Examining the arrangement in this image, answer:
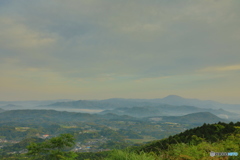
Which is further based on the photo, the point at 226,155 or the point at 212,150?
the point at 212,150

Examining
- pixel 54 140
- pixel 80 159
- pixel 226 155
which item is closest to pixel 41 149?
pixel 54 140

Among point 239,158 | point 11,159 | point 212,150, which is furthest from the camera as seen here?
point 11,159

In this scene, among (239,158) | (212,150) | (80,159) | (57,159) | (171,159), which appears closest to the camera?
(239,158)

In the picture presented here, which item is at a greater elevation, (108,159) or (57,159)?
(108,159)

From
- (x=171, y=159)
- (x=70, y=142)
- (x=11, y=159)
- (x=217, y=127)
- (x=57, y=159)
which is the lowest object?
(x=11, y=159)

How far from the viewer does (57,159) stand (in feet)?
67.0

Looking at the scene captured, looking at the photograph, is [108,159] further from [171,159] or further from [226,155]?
[226,155]

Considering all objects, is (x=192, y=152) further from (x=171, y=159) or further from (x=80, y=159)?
(x=80, y=159)

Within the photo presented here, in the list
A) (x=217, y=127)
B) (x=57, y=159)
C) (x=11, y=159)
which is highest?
(x=217, y=127)

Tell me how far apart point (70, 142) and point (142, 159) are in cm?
1879

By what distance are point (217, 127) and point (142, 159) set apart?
63.8 feet

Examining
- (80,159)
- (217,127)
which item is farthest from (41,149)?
(80,159)

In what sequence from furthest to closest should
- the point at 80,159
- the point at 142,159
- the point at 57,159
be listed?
the point at 80,159 < the point at 57,159 < the point at 142,159

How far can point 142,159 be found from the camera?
594cm
